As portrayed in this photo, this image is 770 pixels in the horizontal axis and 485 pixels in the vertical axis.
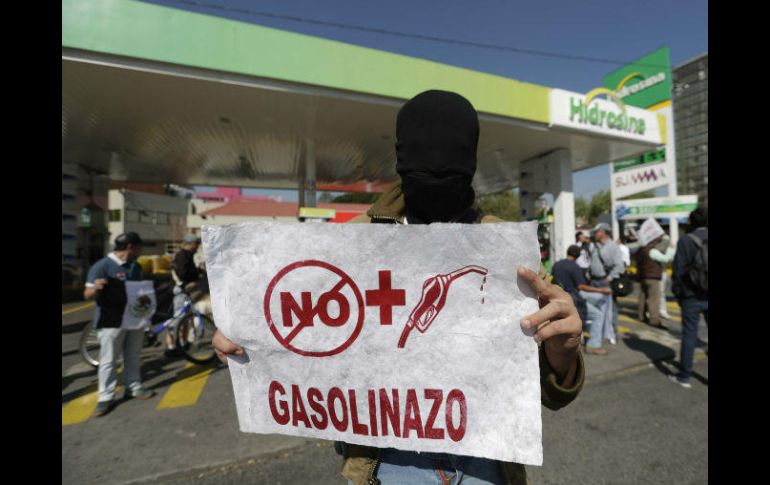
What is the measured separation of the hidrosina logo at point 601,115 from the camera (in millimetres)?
9125

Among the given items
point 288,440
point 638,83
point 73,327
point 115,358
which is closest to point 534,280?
point 288,440

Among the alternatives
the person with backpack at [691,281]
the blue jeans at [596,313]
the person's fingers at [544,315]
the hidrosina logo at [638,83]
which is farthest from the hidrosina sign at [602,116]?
the person's fingers at [544,315]

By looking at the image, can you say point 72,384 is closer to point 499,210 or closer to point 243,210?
point 499,210

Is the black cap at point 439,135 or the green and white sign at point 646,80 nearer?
the black cap at point 439,135

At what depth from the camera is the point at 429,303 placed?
1029 millimetres

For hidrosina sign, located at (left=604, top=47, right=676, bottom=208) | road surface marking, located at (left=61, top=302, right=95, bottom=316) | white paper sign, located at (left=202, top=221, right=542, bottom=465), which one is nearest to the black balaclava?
white paper sign, located at (left=202, top=221, right=542, bottom=465)

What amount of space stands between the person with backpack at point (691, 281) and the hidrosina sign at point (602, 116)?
18.4 ft

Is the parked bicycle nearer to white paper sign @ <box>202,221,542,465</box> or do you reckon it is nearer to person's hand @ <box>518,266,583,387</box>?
white paper sign @ <box>202,221,542,465</box>

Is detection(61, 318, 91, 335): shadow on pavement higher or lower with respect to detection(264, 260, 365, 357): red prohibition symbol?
lower

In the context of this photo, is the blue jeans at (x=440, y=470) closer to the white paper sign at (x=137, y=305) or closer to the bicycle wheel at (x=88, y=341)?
the white paper sign at (x=137, y=305)

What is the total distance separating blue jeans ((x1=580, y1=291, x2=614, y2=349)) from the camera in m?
5.49

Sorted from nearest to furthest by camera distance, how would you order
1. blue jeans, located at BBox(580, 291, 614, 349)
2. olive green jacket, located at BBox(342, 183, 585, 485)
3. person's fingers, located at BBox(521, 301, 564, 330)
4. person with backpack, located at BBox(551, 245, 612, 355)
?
person's fingers, located at BBox(521, 301, 564, 330)
olive green jacket, located at BBox(342, 183, 585, 485)
person with backpack, located at BBox(551, 245, 612, 355)
blue jeans, located at BBox(580, 291, 614, 349)

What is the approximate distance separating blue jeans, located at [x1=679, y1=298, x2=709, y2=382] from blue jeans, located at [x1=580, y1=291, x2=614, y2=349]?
1.34 metres
